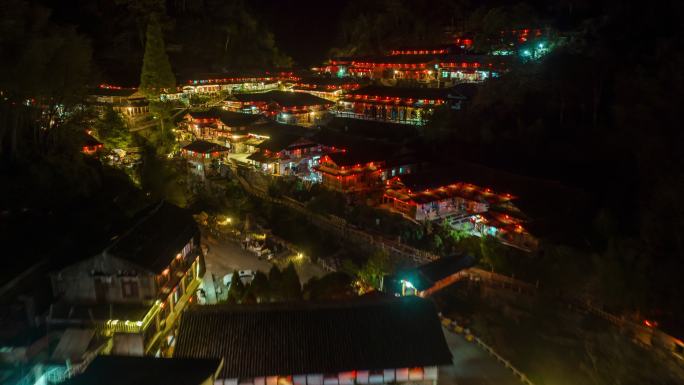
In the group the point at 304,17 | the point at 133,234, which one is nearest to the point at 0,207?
the point at 133,234

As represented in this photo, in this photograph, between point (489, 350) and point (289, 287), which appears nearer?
point (489, 350)

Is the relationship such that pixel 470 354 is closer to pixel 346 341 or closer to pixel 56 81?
pixel 346 341

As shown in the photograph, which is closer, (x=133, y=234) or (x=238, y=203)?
(x=133, y=234)

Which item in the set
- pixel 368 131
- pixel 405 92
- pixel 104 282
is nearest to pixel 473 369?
pixel 104 282

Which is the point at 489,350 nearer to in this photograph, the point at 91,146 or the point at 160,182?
the point at 160,182

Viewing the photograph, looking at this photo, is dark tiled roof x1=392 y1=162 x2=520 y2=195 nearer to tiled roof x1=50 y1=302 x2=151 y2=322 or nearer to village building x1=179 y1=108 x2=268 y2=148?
village building x1=179 y1=108 x2=268 y2=148

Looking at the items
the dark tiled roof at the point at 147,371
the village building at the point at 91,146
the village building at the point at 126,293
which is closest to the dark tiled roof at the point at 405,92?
the village building at the point at 91,146

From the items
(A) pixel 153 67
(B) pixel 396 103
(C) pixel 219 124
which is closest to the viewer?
(A) pixel 153 67
